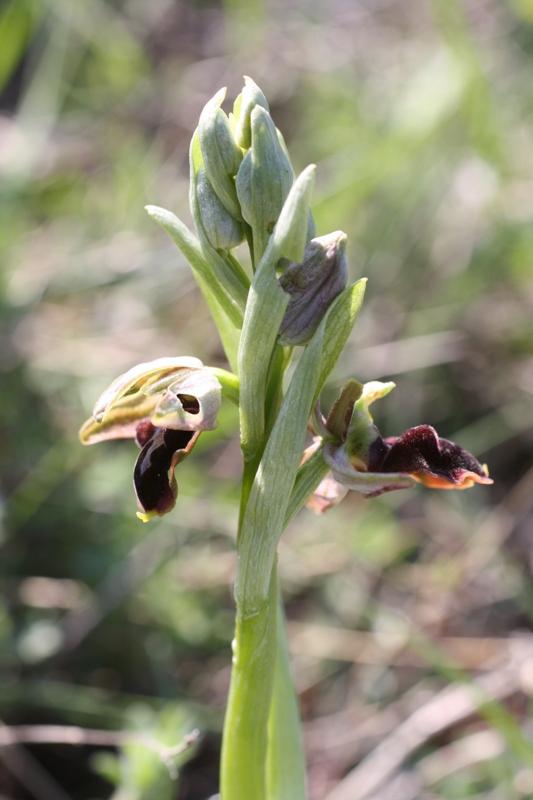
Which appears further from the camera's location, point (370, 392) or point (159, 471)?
point (370, 392)

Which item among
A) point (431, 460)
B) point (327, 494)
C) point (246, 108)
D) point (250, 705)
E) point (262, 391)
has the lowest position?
point (250, 705)

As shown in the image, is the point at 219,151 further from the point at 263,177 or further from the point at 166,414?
the point at 166,414

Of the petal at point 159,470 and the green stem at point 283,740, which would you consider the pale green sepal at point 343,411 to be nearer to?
the petal at point 159,470

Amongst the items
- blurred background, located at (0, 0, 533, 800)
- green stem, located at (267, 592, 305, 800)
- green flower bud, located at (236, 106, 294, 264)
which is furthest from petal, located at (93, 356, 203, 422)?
blurred background, located at (0, 0, 533, 800)

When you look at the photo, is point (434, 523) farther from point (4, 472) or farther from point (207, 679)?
point (4, 472)

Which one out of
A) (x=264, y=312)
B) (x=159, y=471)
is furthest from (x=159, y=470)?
(x=264, y=312)

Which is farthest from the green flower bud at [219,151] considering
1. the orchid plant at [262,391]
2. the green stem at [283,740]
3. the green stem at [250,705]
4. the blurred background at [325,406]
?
the blurred background at [325,406]

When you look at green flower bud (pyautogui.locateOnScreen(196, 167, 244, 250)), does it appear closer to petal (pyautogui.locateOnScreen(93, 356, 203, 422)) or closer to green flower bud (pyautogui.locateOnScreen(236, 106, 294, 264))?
green flower bud (pyautogui.locateOnScreen(236, 106, 294, 264))
